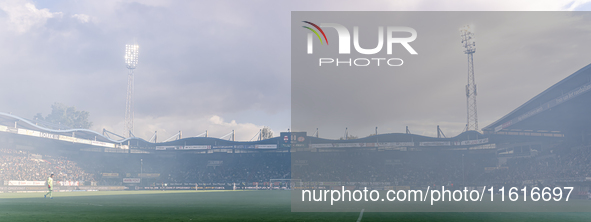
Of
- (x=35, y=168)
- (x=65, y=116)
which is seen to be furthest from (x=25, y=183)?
(x=65, y=116)

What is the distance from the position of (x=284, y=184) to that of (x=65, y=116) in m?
96.9

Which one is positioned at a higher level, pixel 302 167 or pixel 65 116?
pixel 65 116

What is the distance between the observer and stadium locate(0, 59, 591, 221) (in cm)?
5228

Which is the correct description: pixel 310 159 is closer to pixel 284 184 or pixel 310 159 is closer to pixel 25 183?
pixel 284 184

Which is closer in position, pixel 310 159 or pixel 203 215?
pixel 203 215

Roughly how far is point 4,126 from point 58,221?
62154 millimetres

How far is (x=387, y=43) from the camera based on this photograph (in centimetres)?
2350

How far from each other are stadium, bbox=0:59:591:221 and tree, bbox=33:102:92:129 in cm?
6159

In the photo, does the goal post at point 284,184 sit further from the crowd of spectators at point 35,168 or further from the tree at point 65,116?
the tree at point 65,116

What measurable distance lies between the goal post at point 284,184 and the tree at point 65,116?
9205 cm

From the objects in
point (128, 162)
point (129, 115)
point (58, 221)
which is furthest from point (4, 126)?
point (58, 221)

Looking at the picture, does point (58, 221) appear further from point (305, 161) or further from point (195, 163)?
→ point (195, 163)

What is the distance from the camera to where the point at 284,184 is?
83.2m

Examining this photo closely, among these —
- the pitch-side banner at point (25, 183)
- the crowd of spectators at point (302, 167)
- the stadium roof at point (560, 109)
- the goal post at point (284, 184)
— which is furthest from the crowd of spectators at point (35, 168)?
the stadium roof at point (560, 109)
